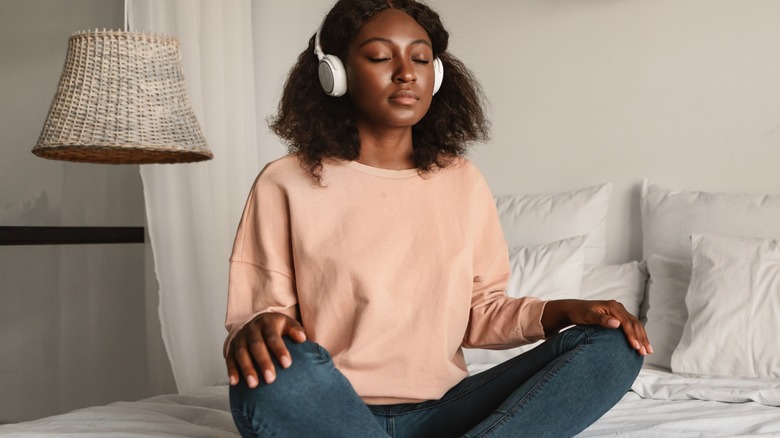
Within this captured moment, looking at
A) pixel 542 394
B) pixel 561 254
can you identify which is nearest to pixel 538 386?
pixel 542 394

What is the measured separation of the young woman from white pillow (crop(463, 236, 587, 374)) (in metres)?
0.93

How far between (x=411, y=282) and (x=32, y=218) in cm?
190

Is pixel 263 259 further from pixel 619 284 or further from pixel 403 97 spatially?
pixel 619 284

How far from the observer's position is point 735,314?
2.18 m

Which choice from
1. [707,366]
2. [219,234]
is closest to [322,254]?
[707,366]

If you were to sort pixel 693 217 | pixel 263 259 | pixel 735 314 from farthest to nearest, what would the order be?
pixel 693 217 → pixel 735 314 → pixel 263 259

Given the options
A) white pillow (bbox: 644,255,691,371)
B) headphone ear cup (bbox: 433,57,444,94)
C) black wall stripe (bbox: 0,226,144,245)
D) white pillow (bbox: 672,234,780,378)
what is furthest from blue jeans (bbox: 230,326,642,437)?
black wall stripe (bbox: 0,226,144,245)

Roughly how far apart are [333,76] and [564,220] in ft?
4.56

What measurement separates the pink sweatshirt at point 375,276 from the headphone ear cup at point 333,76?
135 mm

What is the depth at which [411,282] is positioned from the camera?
1536mm

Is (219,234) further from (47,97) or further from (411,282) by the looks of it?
(411,282)

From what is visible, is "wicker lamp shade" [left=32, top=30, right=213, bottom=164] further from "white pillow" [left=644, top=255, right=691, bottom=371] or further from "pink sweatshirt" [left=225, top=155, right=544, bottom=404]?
"white pillow" [left=644, top=255, right=691, bottom=371]

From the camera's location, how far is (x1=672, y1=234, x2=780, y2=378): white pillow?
2.14 meters

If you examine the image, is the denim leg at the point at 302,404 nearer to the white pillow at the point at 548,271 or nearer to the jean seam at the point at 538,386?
the jean seam at the point at 538,386
